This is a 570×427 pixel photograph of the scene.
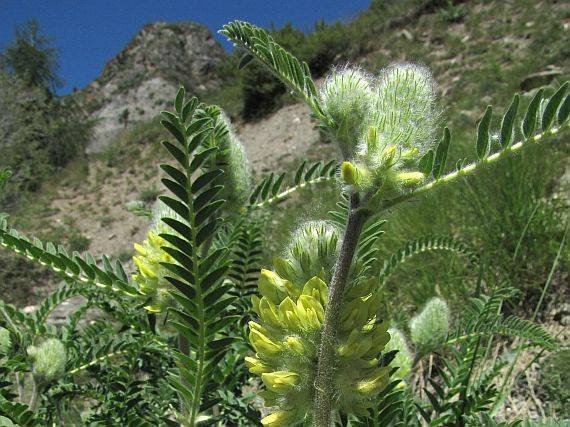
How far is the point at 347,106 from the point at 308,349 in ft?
1.04

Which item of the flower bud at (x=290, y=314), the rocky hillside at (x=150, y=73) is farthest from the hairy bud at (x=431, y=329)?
the rocky hillside at (x=150, y=73)

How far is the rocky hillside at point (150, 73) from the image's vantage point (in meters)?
19.3

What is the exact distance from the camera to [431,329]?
118 cm

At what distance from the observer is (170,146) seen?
0.61 m

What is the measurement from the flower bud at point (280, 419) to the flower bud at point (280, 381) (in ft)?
0.11

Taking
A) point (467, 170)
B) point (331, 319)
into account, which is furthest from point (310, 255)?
point (467, 170)

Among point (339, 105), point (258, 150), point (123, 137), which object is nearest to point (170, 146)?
point (339, 105)

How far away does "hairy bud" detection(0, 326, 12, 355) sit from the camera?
1.10 meters

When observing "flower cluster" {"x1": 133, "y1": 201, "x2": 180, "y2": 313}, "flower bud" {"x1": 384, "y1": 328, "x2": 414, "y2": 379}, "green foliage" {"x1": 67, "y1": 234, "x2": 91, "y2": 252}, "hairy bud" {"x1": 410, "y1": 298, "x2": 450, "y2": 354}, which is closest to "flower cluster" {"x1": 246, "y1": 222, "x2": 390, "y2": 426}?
"flower cluster" {"x1": 133, "y1": 201, "x2": 180, "y2": 313}

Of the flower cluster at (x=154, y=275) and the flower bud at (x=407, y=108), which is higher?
the flower bud at (x=407, y=108)

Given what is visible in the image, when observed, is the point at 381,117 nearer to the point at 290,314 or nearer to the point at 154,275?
the point at 290,314

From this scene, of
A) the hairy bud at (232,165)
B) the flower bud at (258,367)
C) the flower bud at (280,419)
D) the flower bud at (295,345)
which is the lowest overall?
the flower bud at (280,419)

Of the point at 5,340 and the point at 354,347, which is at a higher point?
the point at 5,340

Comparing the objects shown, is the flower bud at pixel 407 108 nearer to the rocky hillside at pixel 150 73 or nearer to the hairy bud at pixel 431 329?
the hairy bud at pixel 431 329
